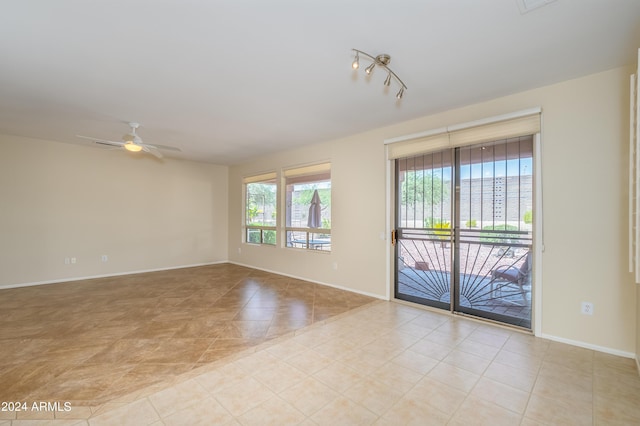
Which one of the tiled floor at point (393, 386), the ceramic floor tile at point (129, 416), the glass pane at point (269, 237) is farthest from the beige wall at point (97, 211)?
the ceramic floor tile at point (129, 416)

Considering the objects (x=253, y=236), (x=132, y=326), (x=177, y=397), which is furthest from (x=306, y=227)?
(x=177, y=397)

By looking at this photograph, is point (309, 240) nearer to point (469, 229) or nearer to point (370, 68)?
point (469, 229)

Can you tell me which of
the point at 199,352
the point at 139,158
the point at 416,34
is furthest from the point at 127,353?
the point at 139,158

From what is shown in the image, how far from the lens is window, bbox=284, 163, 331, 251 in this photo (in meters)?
5.17

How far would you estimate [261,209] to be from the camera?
670 centimetres

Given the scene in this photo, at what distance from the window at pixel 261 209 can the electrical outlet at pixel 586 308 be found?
496cm

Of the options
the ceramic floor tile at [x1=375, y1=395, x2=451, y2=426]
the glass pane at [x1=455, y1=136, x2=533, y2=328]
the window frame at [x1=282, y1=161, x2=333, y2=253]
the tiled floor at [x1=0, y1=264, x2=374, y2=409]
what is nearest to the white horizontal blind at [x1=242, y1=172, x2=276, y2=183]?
the window frame at [x1=282, y1=161, x2=333, y2=253]

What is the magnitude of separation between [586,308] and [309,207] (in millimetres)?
4067

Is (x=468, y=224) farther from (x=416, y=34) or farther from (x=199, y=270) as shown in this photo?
(x=199, y=270)

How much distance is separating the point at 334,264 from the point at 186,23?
3.84 meters

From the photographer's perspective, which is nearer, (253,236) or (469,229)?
(469,229)

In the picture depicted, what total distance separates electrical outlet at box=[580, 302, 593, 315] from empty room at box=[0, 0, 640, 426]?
0.03m

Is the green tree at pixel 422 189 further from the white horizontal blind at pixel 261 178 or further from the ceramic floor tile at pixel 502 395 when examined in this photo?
the white horizontal blind at pixel 261 178

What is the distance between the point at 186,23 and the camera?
1924 mm
